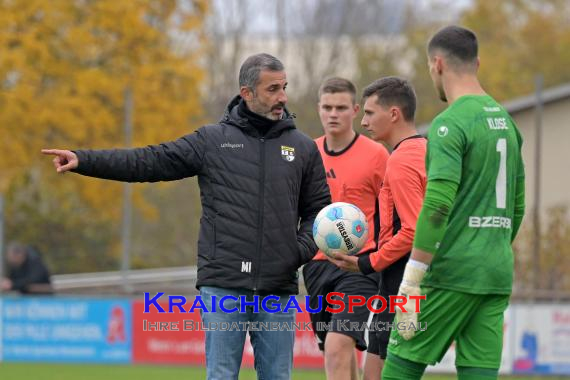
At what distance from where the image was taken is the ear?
711 centimetres

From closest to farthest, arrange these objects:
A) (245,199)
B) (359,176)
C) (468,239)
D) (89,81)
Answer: (468,239), (245,199), (359,176), (89,81)

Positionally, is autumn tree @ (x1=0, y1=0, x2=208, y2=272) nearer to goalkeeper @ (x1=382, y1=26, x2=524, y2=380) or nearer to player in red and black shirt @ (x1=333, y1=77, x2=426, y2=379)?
player in red and black shirt @ (x1=333, y1=77, x2=426, y2=379)

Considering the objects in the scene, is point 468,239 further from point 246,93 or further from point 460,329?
point 246,93

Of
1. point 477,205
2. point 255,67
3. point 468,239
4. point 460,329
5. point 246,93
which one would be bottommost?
point 460,329

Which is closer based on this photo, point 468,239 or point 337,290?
point 468,239

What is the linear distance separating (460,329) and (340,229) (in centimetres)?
124

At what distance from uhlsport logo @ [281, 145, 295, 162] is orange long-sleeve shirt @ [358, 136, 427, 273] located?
824 millimetres

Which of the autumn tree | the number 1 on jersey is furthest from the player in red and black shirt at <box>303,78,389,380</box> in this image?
the autumn tree

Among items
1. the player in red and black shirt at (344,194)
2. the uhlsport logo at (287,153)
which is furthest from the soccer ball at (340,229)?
the player in red and black shirt at (344,194)

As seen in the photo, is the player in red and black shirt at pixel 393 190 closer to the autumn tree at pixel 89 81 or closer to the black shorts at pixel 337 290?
the black shorts at pixel 337 290

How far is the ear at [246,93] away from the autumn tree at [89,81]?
553 inches

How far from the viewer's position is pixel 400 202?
300 inches

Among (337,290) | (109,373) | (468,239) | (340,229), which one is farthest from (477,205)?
(109,373)

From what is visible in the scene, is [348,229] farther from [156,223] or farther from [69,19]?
[156,223]
